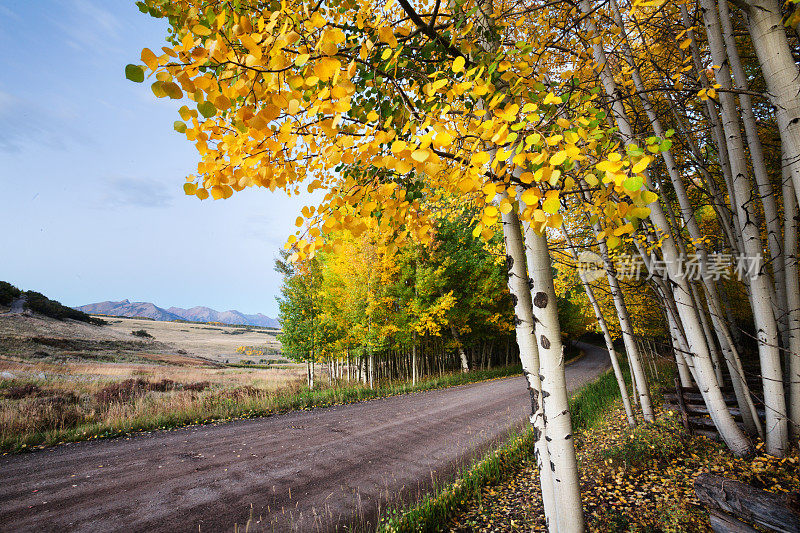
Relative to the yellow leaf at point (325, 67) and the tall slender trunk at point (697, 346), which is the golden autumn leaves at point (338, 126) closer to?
the yellow leaf at point (325, 67)

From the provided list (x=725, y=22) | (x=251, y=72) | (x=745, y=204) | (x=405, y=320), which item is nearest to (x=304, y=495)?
(x=251, y=72)

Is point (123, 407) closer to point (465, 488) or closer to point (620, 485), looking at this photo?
point (465, 488)

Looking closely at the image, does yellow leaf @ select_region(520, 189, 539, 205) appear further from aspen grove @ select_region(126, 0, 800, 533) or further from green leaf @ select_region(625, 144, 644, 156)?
green leaf @ select_region(625, 144, 644, 156)

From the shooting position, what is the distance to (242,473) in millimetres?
4914

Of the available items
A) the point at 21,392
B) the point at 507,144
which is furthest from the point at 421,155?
the point at 21,392

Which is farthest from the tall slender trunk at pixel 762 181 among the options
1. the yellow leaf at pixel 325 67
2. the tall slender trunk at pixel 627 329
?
the yellow leaf at pixel 325 67

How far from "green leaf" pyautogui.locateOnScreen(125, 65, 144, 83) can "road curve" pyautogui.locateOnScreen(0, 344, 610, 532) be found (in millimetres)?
4283

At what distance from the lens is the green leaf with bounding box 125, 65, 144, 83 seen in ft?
3.29

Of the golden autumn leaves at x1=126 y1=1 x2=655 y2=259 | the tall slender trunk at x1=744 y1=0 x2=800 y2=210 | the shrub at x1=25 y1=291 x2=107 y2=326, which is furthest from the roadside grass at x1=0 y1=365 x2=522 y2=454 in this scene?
the shrub at x1=25 y1=291 x2=107 y2=326

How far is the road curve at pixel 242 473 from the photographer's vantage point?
3762mm

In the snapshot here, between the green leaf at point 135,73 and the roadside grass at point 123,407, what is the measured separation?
8.75m

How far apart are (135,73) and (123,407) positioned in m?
10.4

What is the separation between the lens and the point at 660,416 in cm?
638

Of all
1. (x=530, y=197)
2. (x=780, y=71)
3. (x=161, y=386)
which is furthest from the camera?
(x=161, y=386)
